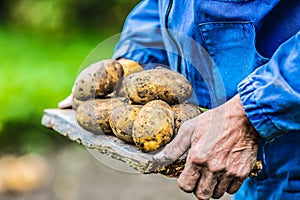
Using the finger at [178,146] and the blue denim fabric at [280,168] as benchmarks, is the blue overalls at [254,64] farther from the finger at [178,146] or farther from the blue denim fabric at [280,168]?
the finger at [178,146]

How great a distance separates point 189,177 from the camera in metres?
1.23

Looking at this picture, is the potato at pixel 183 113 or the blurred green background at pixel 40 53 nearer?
the potato at pixel 183 113

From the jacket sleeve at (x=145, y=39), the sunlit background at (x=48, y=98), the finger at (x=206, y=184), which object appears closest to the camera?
the finger at (x=206, y=184)

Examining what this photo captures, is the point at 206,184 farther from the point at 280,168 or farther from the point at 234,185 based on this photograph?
the point at 280,168

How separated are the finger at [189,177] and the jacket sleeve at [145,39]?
55 cm

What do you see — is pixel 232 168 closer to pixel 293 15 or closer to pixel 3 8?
pixel 293 15

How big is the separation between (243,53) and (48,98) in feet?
8.97

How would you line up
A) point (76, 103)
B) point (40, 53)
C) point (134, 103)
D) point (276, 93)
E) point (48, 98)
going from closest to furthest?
point (276, 93) < point (134, 103) < point (76, 103) < point (48, 98) < point (40, 53)

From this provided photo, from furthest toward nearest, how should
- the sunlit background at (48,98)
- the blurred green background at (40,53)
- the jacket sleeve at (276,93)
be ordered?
the blurred green background at (40,53) < the sunlit background at (48,98) < the jacket sleeve at (276,93)

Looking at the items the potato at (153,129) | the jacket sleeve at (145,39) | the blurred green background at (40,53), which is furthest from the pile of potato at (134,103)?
the blurred green background at (40,53)

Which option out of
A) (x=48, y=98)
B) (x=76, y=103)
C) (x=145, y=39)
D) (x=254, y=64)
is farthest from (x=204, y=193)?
(x=48, y=98)

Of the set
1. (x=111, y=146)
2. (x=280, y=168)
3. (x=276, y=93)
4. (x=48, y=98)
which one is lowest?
(x=48, y=98)

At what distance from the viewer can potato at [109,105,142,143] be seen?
4.22 ft

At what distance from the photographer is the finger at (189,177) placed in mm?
1222
